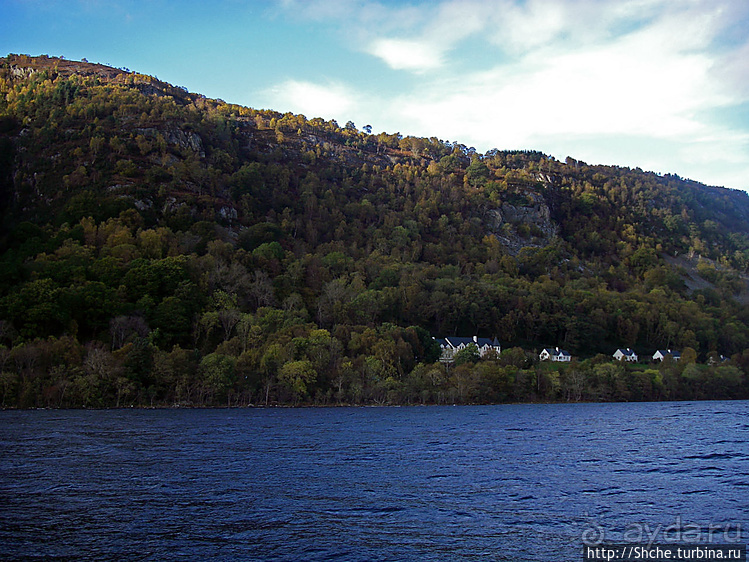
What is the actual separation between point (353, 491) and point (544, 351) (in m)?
119

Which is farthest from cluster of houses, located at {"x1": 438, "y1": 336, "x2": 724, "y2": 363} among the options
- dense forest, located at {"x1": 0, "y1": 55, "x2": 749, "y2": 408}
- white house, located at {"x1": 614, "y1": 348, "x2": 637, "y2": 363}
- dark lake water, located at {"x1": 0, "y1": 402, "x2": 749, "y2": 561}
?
dark lake water, located at {"x1": 0, "y1": 402, "x2": 749, "y2": 561}

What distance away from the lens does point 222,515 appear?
27.5 metres

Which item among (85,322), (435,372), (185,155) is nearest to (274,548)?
(435,372)

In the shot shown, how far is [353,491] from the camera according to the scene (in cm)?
3303

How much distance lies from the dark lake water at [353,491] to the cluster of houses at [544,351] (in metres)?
74.1

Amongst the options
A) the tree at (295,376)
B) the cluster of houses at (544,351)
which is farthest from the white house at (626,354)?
the tree at (295,376)

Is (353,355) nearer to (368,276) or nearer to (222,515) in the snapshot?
(368,276)

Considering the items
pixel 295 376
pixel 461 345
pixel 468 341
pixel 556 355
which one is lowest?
pixel 295 376

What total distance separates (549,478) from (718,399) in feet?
346

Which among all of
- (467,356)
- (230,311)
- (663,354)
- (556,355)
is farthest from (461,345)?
(230,311)

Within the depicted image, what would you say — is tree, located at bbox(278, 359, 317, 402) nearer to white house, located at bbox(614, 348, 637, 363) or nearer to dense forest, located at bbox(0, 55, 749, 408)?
dense forest, located at bbox(0, 55, 749, 408)

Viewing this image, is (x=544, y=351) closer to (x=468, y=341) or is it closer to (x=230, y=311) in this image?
Answer: (x=468, y=341)

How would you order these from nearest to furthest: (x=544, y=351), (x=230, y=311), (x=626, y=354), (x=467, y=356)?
(x=230, y=311) → (x=467, y=356) → (x=544, y=351) → (x=626, y=354)

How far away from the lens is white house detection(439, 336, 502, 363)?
13138cm
